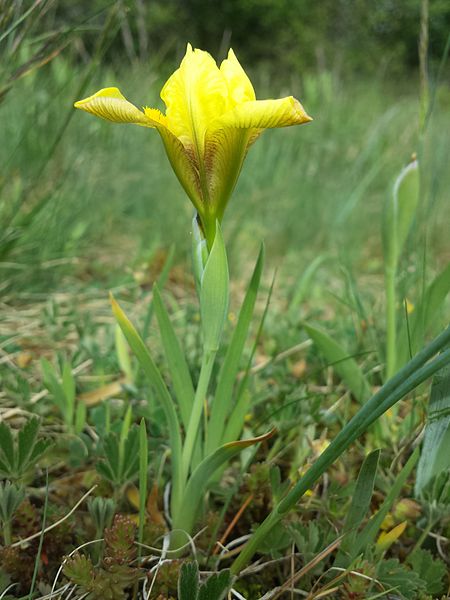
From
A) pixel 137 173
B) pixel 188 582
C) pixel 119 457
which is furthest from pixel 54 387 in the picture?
pixel 137 173

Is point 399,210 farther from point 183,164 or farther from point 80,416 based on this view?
point 80,416

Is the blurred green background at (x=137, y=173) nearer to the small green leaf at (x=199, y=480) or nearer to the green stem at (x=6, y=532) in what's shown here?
the small green leaf at (x=199, y=480)

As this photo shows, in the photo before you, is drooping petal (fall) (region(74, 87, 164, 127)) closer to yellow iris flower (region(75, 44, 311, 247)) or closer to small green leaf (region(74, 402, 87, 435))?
yellow iris flower (region(75, 44, 311, 247))

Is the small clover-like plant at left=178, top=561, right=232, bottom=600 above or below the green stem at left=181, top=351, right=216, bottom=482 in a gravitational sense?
below

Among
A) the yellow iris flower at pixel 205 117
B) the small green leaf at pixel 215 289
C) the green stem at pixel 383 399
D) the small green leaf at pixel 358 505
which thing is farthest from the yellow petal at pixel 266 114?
the small green leaf at pixel 358 505

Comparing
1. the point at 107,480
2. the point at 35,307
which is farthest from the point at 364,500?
the point at 35,307

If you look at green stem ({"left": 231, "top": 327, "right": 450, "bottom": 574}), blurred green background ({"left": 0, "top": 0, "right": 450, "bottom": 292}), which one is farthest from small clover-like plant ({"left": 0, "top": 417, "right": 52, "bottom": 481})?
blurred green background ({"left": 0, "top": 0, "right": 450, "bottom": 292})

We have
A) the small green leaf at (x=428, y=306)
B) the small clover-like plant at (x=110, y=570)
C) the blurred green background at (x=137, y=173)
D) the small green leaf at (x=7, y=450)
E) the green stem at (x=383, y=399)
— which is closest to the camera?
the green stem at (x=383, y=399)
